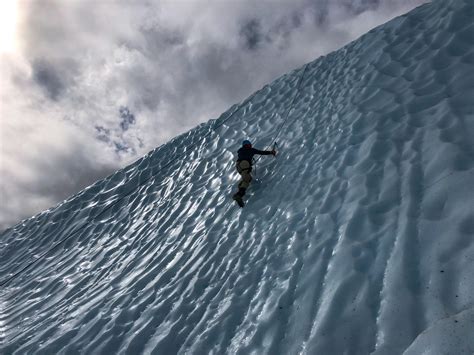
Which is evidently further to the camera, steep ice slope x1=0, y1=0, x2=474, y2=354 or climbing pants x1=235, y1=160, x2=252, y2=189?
climbing pants x1=235, y1=160, x2=252, y2=189

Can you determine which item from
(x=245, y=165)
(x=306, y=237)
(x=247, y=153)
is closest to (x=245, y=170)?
(x=245, y=165)

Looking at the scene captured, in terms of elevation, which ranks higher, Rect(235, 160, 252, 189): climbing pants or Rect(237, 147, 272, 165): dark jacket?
Rect(237, 147, 272, 165): dark jacket

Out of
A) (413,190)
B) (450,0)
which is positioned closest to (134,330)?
(413,190)

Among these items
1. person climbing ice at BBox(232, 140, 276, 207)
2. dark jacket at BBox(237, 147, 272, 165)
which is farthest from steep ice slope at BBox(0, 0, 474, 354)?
dark jacket at BBox(237, 147, 272, 165)

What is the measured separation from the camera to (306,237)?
3.69 m

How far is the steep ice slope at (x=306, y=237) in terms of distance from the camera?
2549 mm

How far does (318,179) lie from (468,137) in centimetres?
158

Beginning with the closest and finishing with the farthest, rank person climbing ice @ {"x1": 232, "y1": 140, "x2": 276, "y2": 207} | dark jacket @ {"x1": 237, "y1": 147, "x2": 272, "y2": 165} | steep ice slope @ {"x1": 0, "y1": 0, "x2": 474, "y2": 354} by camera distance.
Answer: steep ice slope @ {"x1": 0, "y1": 0, "x2": 474, "y2": 354}, person climbing ice @ {"x1": 232, "y1": 140, "x2": 276, "y2": 207}, dark jacket @ {"x1": 237, "y1": 147, "x2": 272, "y2": 165}

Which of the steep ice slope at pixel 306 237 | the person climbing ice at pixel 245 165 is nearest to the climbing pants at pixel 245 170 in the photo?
the person climbing ice at pixel 245 165

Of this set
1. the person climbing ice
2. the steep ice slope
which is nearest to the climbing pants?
the person climbing ice

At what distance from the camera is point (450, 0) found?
5.82m

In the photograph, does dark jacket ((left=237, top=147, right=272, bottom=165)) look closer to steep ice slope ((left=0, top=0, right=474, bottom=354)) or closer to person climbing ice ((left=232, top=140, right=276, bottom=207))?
person climbing ice ((left=232, top=140, right=276, bottom=207))

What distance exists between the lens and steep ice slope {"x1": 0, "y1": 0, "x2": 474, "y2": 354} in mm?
2549

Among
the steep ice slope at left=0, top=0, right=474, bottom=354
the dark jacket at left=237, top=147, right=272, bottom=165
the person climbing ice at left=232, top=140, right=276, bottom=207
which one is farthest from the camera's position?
the dark jacket at left=237, top=147, right=272, bottom=165
